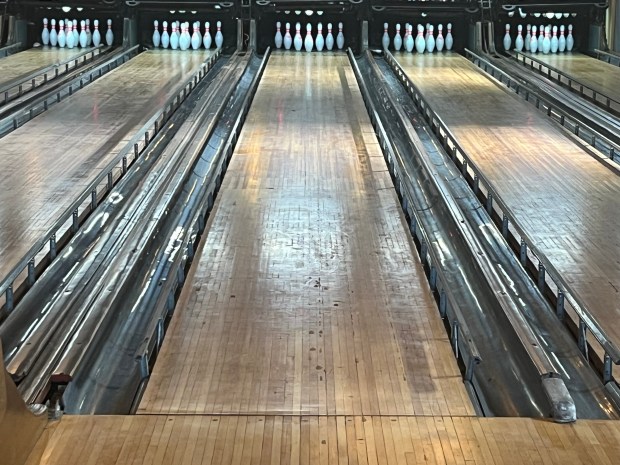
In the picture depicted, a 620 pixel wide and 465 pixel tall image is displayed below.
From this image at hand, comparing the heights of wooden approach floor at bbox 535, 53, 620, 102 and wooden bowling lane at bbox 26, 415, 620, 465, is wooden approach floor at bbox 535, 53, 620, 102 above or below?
above

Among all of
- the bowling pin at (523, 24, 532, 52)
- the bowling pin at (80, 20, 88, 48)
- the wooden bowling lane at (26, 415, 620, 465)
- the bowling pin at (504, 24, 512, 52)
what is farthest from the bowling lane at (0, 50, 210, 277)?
the bowling pin at (523, 24, 532, 52)

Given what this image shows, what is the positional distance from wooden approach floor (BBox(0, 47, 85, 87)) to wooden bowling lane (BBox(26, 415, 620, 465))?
20.9 ft

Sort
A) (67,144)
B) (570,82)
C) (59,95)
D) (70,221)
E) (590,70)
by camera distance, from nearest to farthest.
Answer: (70,221)
(67,144)
(59,95)
(570,82)
(590,70)

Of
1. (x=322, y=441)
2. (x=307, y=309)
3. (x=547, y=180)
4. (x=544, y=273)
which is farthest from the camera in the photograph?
(x=547, y=180)

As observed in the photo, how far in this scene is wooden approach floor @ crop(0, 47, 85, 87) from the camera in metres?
8.97

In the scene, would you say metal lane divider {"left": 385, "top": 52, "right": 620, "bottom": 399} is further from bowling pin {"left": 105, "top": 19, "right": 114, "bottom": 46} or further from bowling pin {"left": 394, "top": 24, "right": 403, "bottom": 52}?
bowling pin {"left": 105, "top": 19, "right": 114, "bottom": 46}

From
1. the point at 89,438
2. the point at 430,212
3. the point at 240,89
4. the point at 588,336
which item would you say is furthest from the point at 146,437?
the point at 240,89

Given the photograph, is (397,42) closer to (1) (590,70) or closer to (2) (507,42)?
(2) (507,42)

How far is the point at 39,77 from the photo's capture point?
8914 millimetres

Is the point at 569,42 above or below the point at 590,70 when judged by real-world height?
above

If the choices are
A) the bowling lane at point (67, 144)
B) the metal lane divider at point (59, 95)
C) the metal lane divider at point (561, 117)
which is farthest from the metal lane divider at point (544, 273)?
the metal lane divider at point (59, 95)

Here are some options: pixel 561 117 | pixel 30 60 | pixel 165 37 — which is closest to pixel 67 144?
pixel 561 117

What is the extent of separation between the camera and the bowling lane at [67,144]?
4516mm

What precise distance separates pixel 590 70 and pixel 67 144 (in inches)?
231
